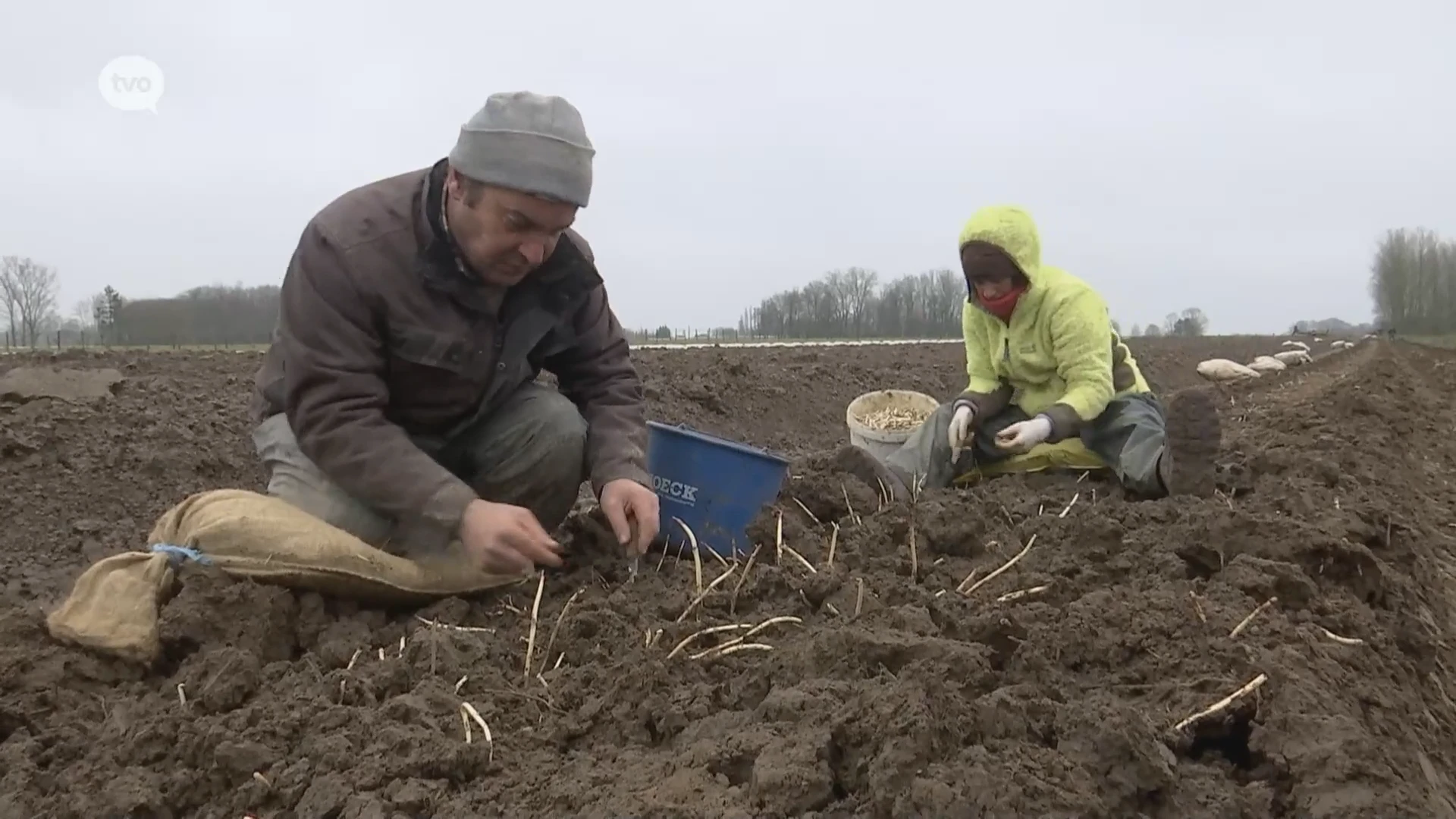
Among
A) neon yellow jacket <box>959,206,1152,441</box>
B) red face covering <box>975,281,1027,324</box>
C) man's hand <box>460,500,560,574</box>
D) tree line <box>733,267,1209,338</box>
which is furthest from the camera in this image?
tree line <box>733,267,1209,338</box>

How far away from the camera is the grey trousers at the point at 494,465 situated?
3066mm

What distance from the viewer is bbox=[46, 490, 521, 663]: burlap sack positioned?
8.55ft

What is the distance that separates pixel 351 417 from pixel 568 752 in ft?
3.90

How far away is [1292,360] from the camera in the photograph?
22.3m

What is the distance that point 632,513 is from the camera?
301 centimetres

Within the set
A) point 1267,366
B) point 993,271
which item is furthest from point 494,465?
point 1267,366

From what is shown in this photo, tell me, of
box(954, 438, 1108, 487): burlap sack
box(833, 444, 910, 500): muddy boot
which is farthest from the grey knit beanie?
box(954, 438, 1108, 487): burlap sack

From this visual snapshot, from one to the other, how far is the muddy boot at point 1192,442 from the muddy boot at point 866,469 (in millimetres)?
923

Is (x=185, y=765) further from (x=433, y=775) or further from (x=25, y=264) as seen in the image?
(x=25, y=264)

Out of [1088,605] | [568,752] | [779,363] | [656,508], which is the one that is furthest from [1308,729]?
[779,363]

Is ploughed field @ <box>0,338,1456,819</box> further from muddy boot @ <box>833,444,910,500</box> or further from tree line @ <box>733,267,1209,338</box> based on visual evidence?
tree line @ <box>733,267,1209,338</box>

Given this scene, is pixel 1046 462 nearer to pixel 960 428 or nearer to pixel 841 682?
pixel 960 428

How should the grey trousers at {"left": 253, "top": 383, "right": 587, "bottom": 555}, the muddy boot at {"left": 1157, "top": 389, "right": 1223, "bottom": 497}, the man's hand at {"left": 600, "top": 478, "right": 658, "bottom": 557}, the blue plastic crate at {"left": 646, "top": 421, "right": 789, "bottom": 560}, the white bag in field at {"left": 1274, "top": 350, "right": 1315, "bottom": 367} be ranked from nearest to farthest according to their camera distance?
the man's hand at {"left": 600, "top": 478, "right": 658, "bottom": 557} → the grey trousers at {"left": 253, "top": 383, "right": 587, "bottom": 555} → the blue plastic crate at {"left": 646, "top": 421, "right": 789, "bottom": 560} → the muddy boot at {"left": 1157, "top": 389, "right": 1223, "bottom": 497} → the white bag in field at {"left": 1274, "top": 350, "right": 1315, "bottom": 367}

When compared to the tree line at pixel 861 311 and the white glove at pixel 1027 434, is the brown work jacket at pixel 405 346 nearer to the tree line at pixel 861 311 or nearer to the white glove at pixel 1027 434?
the white glove at pixel 1027 434
